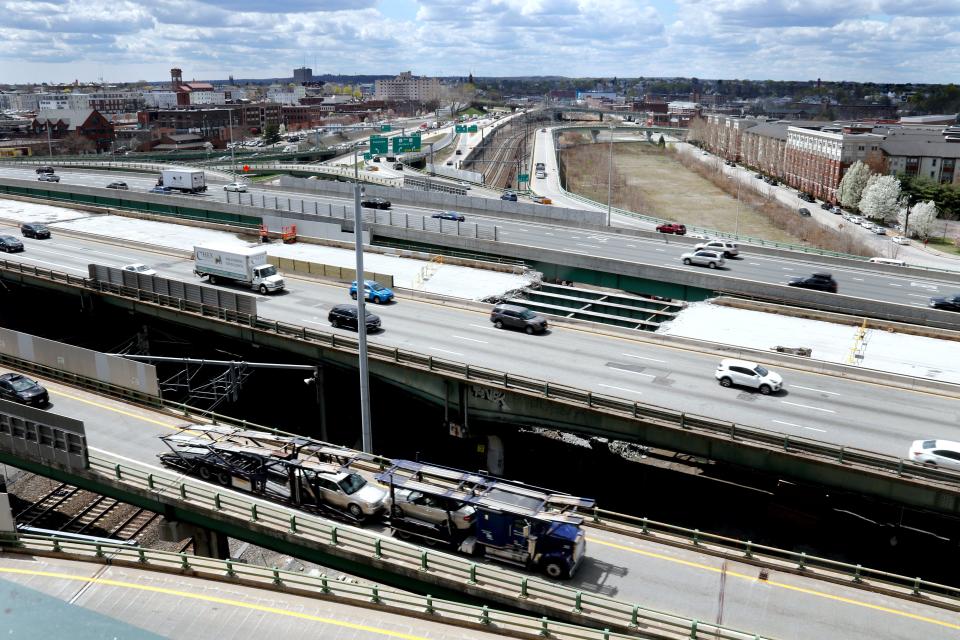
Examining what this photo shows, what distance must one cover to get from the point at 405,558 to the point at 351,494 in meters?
2.77

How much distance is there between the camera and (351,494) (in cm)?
2269

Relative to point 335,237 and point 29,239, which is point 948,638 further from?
point 29,239

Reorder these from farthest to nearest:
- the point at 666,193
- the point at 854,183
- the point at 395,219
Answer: the point at 666,193 < the point at 854,183 < the point at 395,219

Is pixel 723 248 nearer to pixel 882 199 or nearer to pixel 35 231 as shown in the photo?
pixel 35 231

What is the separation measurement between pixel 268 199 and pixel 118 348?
31.1 meters

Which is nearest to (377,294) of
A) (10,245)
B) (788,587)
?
(788,587)

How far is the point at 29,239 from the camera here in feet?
200

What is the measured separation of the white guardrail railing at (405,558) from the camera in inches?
703

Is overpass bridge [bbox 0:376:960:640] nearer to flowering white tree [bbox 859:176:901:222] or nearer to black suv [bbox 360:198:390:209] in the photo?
black suv [bbox 360:198:390:209]

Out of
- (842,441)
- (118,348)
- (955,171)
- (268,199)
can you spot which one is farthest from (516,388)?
(955,171)

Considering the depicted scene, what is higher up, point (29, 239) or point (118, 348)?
point (29, 239)

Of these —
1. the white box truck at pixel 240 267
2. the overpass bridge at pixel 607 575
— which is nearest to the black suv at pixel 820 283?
the overpass bridge at pixel 607 575

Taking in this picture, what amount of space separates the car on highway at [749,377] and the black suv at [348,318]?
1606 centimetres

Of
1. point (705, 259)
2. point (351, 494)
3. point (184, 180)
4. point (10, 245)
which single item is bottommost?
point (351, 494)
